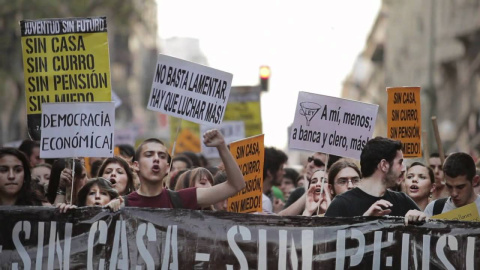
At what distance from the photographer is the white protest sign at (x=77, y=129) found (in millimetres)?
8375

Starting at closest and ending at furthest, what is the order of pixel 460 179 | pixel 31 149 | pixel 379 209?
pixel 379 209
pixel 460 179
pixel 31 149

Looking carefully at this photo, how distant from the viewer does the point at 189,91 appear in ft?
29.0

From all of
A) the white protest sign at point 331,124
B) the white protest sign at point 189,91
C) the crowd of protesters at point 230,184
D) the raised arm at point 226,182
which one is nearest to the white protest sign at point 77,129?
the crowd of protesters at point 230,184

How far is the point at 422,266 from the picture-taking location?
7391mm

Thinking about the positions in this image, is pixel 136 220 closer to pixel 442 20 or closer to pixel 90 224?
pixel 90 224

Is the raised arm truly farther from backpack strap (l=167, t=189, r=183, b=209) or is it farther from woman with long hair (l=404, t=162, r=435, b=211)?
woman with long hair (l=404, t=162, r=435, b=211)

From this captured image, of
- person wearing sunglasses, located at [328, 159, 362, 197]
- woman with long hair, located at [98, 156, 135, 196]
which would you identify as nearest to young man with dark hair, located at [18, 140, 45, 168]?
woman with long hair, located at [98, 156, 135, 196]

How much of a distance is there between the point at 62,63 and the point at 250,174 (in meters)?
1.58

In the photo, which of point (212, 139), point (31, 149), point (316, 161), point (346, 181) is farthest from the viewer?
point (31, 149)

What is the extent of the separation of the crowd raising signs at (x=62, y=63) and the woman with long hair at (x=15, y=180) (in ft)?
1.59

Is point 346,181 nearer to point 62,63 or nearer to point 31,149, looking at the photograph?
point 62,63

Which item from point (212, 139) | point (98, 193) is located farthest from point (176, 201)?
point (98, 193)

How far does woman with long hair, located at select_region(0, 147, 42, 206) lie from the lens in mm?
8531

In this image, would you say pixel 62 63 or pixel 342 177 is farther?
pixel 62 63
